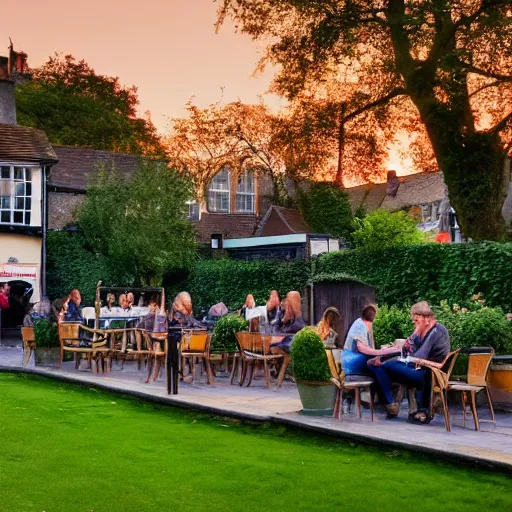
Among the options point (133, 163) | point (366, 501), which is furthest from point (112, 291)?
point (366, 501)

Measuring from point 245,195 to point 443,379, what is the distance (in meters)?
40.9

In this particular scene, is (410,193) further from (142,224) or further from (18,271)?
(18,271)

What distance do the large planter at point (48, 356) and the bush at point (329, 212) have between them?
1003 inches

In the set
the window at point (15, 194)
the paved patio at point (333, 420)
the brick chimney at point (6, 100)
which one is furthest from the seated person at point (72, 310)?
the brick chimney at point (6, 100)

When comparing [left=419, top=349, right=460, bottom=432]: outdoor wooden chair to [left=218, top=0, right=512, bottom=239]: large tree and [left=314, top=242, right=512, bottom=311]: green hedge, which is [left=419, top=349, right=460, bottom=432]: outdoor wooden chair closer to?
[left=314, top=242, right=512, bottom=311]: green hedge

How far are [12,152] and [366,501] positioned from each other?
30.5m

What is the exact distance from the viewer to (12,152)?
3566cm

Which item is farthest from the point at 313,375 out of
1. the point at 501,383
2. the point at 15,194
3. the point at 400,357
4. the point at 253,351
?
the point at 15,194

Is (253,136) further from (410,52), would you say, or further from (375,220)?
(410,52)

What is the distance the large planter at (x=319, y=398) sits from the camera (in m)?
11.9

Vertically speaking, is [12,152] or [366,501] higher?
[12,152]

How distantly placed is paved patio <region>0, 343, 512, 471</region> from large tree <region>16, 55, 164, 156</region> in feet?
110

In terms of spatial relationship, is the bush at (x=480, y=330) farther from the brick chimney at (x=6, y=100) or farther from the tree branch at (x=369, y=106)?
the brick chimney at (x=6, y=100)

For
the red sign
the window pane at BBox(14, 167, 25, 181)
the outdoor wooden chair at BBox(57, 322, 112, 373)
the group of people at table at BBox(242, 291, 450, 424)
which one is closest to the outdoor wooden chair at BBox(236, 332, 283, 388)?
the outdoor wooden chair at BBox(57, 322, 112, 373)
